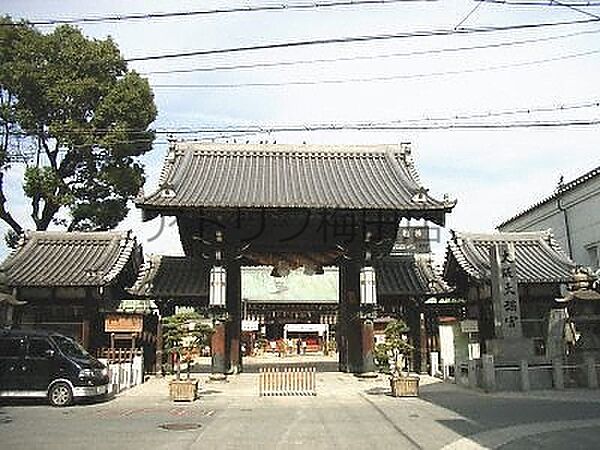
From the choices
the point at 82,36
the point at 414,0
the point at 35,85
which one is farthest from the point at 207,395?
the point at 82,36

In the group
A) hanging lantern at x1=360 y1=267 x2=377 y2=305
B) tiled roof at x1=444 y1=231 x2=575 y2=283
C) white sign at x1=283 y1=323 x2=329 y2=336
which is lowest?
white sign at x1=283 y1=323 x2=329 y2=336

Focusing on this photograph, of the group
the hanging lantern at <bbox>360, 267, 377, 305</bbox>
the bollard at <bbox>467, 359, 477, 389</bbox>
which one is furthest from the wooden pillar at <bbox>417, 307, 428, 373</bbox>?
the bollard at <bbox>467, 359, 477, 389</bbox>

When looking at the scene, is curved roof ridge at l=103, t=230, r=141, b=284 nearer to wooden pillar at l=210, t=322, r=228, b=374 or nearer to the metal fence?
the metal fence

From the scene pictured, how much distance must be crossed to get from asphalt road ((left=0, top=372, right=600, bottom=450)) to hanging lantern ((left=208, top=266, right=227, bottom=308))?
183 inches

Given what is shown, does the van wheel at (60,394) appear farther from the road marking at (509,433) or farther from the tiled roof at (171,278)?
the road marking at (509,433)

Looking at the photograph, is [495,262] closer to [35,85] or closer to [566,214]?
[566,214]

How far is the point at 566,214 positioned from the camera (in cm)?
3353

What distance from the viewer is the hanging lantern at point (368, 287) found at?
2419cm

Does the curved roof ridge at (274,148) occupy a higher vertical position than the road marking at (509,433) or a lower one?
higher

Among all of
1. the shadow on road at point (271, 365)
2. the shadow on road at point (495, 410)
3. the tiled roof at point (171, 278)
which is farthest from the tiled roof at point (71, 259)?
the shadow on road at point (495, 410)

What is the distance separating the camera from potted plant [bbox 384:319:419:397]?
18.8 meters

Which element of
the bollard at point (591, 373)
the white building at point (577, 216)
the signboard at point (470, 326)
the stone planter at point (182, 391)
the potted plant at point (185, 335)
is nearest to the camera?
the stone planter at point (182, 391)

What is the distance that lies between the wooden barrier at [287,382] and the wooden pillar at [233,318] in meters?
5.06

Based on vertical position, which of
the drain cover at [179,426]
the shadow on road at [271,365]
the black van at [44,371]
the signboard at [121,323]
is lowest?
the shadow on road at [271,365]
